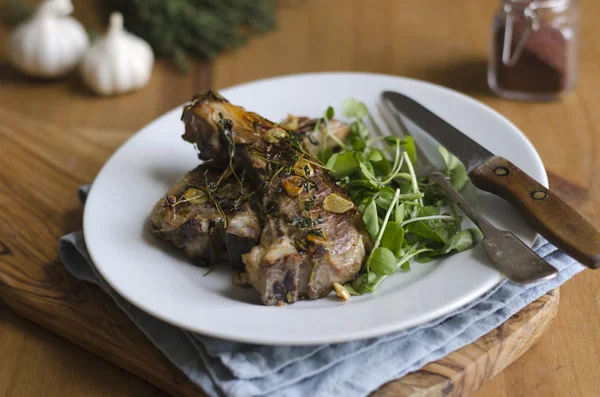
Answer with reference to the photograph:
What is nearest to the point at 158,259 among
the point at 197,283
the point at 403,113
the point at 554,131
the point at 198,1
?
the point at 197,283

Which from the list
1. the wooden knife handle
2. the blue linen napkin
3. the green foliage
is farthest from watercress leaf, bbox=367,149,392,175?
the green foliage

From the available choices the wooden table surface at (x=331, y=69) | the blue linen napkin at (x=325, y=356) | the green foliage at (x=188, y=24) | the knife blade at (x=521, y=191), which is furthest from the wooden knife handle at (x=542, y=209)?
the green foliage at (x=188, y=24)

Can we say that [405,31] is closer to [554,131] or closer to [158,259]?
[554,131]

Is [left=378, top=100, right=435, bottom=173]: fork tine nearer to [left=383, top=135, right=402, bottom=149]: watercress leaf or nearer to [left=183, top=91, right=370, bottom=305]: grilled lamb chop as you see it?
[left=383, top=135, right=402, bottom=149]: watercress leaf

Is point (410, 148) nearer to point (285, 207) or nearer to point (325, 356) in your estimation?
point (285, 207)

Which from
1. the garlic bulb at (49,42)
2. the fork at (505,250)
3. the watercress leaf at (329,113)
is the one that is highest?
the fork at (505,250)

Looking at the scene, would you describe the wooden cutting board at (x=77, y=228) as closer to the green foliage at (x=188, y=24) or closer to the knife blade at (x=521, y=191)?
the green foliage at (x=188, y=24)

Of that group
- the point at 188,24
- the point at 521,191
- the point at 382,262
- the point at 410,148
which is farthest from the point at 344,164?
the point at 188,24
